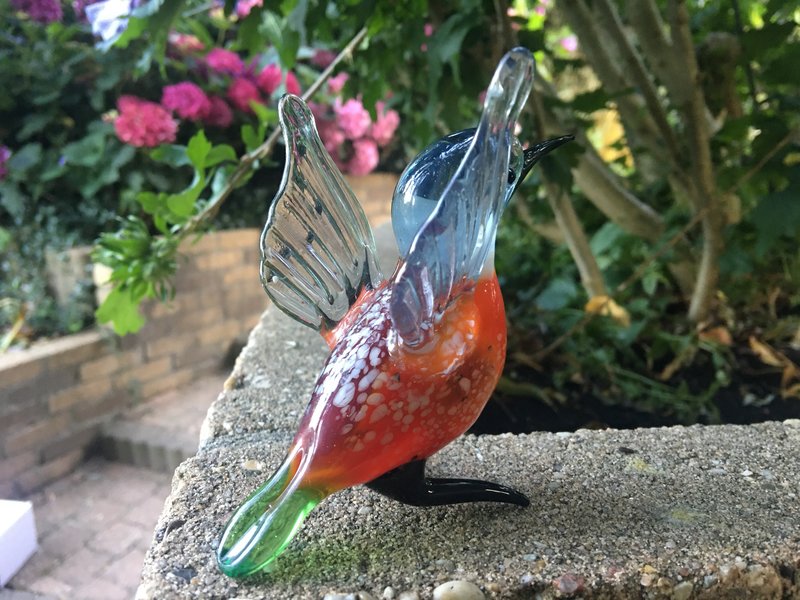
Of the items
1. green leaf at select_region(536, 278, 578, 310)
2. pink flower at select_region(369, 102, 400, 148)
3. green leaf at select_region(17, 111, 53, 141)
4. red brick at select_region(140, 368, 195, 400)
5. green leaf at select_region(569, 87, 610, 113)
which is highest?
green leaf at select_region(17, 111, 53, 141)

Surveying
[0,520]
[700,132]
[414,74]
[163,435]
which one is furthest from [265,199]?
[700,132]

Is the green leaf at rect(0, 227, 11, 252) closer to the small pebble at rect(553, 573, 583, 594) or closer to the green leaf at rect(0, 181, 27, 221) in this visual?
the green leaf at rect(0, 181, 27, 221)

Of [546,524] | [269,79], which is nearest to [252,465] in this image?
[546,524]

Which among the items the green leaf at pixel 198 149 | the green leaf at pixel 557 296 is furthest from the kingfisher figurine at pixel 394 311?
the green leaf at pixel 557 296

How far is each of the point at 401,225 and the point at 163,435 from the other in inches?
59.8

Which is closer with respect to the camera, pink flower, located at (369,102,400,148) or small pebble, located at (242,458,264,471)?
small pebble, located at (242,458,264,471)

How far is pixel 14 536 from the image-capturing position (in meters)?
1.29

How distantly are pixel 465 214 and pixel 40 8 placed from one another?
6.93 ft

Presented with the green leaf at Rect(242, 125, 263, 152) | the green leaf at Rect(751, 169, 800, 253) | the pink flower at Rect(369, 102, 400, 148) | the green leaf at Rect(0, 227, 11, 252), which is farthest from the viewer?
the pink flower at Rect(369, 102, 400, 148)

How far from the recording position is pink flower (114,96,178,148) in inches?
75.5

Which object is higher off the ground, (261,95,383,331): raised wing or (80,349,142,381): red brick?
(261,95,383,331): raised wing

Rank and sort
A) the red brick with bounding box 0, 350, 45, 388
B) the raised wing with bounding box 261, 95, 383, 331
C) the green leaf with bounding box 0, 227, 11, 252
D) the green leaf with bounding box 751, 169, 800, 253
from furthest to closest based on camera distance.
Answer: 1. the green leaf with bounding box 0, 227, 11, 252
2. the red brick with bounding box 0, 350, 45, 388
3. the green leaf with bounding box 751, 169, 800, 253
4. the raised wing with bounding box 261, 95, 383, 331

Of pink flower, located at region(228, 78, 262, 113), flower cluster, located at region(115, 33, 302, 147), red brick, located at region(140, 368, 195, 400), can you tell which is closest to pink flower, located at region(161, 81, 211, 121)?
flower cluster, located at region(115, 33, 302, 147)

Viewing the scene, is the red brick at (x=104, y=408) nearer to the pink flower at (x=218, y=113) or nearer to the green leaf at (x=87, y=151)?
the green leaf at (x=87, y=151)
